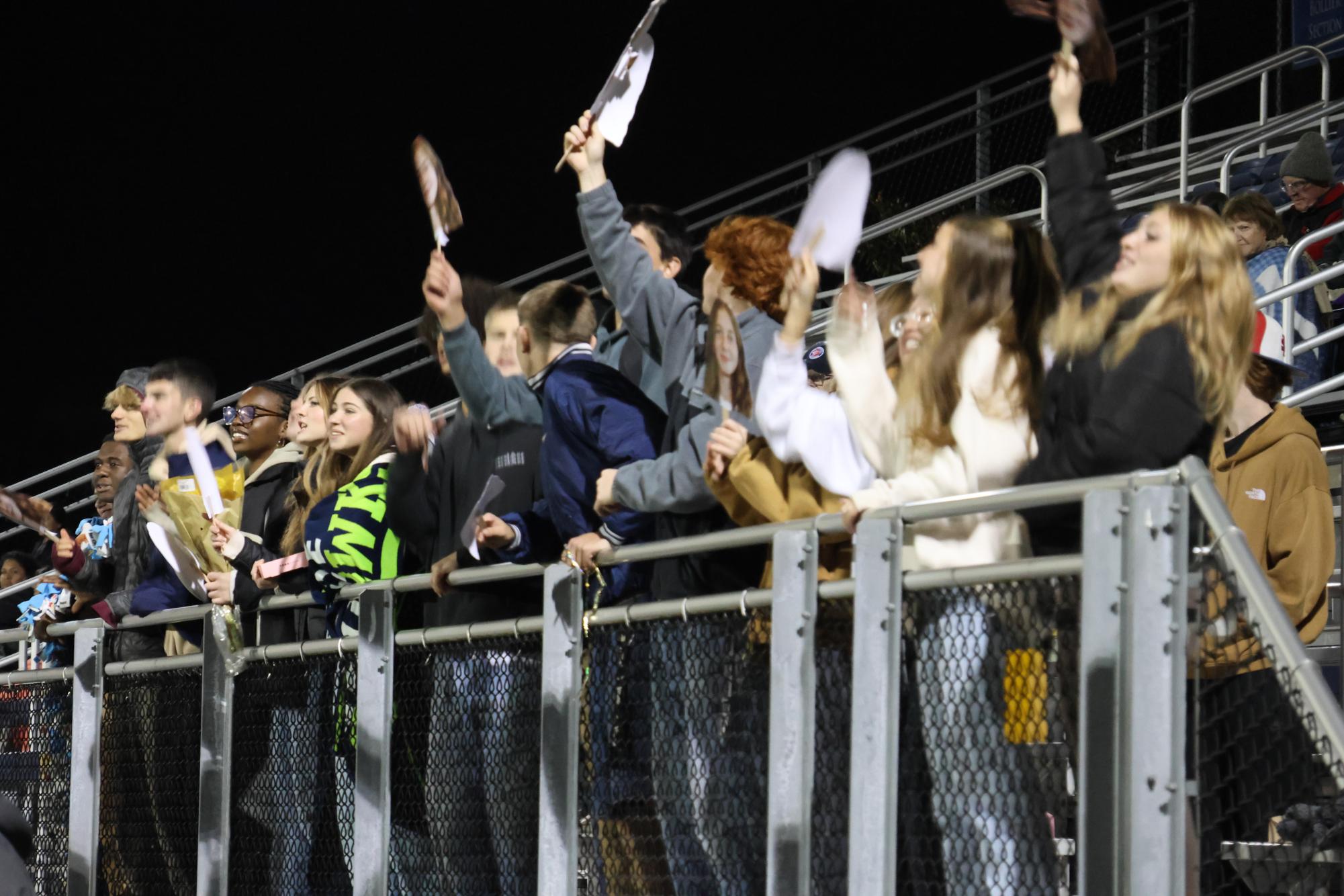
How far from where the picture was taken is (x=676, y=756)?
398cm

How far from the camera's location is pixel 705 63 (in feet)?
50.5

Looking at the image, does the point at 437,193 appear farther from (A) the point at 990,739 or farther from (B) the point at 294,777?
(A) the point at 990,739

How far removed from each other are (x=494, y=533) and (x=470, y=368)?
567mm

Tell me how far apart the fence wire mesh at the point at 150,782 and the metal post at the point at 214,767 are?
91 mm

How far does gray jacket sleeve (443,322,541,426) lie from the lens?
505 cm

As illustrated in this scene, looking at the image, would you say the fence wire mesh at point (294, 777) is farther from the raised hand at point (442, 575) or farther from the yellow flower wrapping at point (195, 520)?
the yellow flower wrapping at point (195, 520)

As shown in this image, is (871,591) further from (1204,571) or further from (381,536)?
(381,536)

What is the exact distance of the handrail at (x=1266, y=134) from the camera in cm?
870

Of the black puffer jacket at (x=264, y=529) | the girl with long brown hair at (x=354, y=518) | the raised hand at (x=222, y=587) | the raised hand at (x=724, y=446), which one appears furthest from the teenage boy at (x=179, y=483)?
the raised hand at (x=724, y=446)

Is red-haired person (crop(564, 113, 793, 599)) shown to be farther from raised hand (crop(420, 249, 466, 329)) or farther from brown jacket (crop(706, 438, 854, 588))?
raised hand (crop(420, 249, 466, 329))

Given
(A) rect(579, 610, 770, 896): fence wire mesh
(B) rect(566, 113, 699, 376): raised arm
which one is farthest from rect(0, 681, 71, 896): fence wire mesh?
(B) rect(566, 113, 699, 376): raised arm

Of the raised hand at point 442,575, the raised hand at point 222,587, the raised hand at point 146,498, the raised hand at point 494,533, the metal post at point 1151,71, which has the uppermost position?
the metal post at point 1151,71

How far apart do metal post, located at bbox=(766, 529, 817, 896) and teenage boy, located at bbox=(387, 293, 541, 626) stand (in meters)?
1.48

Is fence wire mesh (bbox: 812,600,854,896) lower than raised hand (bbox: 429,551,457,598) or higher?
lower
